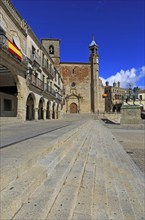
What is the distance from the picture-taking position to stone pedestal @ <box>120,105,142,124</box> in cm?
2055

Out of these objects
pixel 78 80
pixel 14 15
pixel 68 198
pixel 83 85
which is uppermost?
pixel 78 80

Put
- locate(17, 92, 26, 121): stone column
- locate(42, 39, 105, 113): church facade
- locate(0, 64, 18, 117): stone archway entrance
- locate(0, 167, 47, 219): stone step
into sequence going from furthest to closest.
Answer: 1. locate(42, 39, 105, 113): church facade
2. locate(0, 64, 18, 117): stone archway entrance
3. locate(17, 92, 26, 121): stone column
4. locate(0, 167, 47, 219): stone step

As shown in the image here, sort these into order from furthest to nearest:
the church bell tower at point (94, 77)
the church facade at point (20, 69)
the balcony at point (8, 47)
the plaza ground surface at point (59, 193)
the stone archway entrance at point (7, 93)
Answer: the church bell tower at point (94, 77) → the stone archway entrance at point (7, 93) → the church facade at point (20, 69) → the balcony at point (8, 47) → the plaza ground surface at point (59, 193)

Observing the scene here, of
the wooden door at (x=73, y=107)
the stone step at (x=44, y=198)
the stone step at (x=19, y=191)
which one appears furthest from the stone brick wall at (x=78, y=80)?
the stone step at (x=19, y=191)

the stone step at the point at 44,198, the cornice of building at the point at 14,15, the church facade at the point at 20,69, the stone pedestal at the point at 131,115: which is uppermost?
the cornice of building at the point at 14,15

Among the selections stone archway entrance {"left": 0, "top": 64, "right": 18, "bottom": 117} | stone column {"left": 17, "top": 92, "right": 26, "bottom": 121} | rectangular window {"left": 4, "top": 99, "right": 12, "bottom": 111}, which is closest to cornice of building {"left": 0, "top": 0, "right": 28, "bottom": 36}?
stone archway entrance {"left": 0, "top": 64, "right": 18, "bottom": 117}

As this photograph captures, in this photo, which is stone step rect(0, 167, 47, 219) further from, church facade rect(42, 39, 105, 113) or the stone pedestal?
church facade rect(42, 39, 105, 113)

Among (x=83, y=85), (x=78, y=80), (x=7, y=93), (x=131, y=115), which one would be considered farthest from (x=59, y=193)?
(x=78, y=80)

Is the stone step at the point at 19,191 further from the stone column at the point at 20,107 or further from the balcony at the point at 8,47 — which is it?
the stone column at the point at 20,107

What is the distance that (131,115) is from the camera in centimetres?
2069

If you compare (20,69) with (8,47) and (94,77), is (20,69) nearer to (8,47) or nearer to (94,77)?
(8,47)

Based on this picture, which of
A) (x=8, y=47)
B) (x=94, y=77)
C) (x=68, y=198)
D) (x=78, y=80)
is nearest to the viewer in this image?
(x=68, y=198)

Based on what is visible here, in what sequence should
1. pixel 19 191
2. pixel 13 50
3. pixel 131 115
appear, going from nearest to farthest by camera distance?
pixel 19 191 < pixel 13 50 < pixel 131 115

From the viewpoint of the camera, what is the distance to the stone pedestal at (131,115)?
67.4 feet
